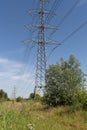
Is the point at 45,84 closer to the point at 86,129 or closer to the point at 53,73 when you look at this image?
the point at 53,73

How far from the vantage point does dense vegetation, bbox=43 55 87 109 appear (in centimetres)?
3662

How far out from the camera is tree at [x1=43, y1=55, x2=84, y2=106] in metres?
36.7

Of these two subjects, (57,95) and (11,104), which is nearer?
(11,104)

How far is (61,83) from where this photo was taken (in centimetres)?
3822

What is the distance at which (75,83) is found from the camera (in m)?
40.5

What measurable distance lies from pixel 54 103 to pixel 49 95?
38.7 inches

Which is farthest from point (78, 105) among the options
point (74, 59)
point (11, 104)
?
point (11, 104)

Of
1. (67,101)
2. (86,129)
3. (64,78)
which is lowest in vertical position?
(86,129)

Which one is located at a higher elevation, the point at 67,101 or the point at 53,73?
the point at 53,73

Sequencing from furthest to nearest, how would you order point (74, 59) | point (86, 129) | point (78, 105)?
point (74, 59)
point (78, 105)
point (86, 129)

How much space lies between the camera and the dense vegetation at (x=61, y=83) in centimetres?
3662

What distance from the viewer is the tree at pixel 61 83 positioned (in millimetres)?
36656

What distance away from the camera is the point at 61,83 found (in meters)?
38.2

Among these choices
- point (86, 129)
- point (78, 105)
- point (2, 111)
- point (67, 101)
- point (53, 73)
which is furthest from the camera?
point (53, 73)
